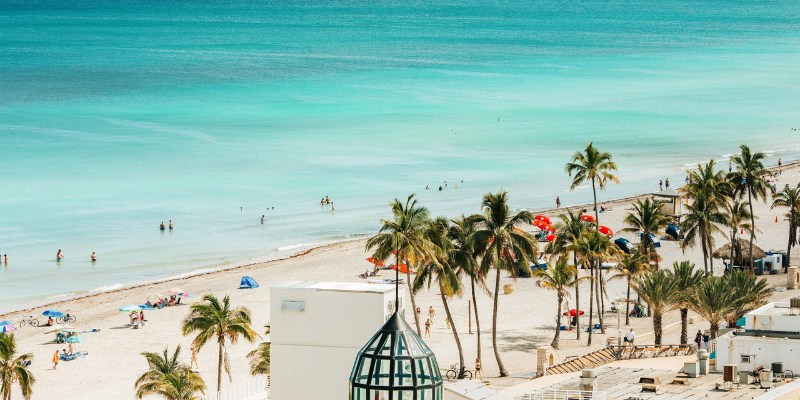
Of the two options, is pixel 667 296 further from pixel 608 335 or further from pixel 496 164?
pixel 496 164

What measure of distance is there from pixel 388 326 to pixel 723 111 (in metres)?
171

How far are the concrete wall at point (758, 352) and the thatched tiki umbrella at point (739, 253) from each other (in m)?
31.4

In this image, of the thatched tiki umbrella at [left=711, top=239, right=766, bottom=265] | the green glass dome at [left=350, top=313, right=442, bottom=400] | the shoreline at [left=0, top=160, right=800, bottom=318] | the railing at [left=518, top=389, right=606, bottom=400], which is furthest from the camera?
the shoreline at [left=0, top=160, right=800, bottom=318]

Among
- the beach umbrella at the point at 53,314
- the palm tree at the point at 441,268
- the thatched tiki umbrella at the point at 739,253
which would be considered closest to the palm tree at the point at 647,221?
the thatched tiki umbrella at the point at 739,253

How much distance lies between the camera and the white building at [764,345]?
1323 inches

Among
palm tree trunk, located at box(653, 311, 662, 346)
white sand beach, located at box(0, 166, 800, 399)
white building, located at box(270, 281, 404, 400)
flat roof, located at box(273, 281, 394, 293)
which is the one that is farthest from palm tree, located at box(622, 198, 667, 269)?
white building, located at box(270, 281, 404, 400)

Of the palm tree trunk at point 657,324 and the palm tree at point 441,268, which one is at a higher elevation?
the palm tree at point 441,268

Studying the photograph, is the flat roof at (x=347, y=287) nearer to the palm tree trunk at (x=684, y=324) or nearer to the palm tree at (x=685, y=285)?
the palm tree at (x=685, y=285)

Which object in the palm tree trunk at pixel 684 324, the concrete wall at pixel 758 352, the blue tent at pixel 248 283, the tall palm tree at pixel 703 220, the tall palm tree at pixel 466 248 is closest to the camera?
the concrete wall at pixel 758 352

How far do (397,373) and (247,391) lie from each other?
1626 centimetres

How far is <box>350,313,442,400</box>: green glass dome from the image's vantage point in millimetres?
9117

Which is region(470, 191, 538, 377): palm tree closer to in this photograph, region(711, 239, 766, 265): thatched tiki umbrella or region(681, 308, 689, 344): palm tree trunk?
region(681, 308, 689, 344): palm tree trunk

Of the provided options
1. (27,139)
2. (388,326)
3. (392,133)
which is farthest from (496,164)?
(388,326)

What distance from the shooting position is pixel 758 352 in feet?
111
